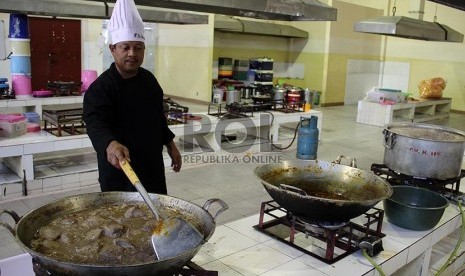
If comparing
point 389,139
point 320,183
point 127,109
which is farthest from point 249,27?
point 127,109

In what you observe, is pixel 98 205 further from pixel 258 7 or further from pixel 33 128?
pixel 33 128

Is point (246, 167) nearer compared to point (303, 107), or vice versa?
point (246, 167)

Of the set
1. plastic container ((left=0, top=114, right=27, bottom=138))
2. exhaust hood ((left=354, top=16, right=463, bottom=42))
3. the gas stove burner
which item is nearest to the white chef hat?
the gas stove burner

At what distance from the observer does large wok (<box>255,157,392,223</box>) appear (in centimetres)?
171

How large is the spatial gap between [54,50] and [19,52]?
2.73 meters

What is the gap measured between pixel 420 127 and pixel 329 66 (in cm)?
928

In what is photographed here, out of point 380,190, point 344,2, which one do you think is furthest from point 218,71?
point 380,190

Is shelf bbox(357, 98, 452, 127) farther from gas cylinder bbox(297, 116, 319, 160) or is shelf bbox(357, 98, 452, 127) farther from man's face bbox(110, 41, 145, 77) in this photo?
man's face bbox(110, 41, 145, 77)

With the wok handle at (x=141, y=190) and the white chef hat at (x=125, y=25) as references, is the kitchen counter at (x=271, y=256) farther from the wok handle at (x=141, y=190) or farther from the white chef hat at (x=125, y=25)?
the white chef hat at (x=125, y=25)

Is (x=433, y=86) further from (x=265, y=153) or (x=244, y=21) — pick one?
(x=265, y=153)

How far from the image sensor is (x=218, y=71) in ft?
37.2

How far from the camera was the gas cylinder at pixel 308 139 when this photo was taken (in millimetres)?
5703

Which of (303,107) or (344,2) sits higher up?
(344,2)

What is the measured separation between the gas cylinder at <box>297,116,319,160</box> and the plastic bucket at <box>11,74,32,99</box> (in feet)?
13.6
